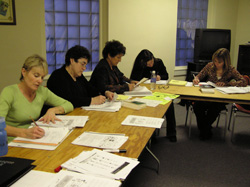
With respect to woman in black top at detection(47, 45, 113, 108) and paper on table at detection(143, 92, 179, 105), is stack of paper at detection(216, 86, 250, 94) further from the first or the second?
woman in black top at detection(47, 45, 113, 108)

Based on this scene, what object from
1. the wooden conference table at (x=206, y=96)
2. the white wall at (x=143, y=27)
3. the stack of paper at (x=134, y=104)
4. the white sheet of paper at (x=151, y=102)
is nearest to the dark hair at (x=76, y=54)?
the stack of paper at (x=134, y=104)

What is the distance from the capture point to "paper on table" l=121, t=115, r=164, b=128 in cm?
203

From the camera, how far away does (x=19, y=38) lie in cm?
416

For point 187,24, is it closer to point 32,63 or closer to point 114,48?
point 114,48

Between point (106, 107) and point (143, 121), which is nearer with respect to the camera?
point (143, 121)

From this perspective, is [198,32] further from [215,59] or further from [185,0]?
[215,59]

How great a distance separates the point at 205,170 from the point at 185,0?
14.0ft

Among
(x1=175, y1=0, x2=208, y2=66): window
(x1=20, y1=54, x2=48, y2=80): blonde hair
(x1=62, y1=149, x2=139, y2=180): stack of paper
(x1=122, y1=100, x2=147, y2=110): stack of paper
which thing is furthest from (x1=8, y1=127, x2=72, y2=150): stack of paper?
(x1=175, y1=0, x2=208, y2=66): window

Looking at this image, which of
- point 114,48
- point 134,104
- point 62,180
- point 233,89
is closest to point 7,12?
point 114,48

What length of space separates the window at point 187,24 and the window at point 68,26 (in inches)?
80.2

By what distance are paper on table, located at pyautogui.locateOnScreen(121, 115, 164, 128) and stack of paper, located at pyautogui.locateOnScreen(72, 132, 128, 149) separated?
0.93 feet

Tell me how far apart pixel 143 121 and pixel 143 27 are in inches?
134

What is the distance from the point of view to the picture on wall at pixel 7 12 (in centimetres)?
396

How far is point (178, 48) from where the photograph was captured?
6051 mm
